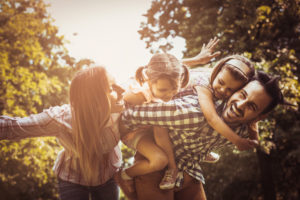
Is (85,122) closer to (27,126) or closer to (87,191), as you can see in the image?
(27,126)

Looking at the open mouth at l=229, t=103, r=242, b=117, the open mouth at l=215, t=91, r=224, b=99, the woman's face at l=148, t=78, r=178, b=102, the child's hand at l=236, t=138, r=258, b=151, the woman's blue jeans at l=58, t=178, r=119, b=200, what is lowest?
the woman's blue jeans at l=58, t=178, r=119, b=200

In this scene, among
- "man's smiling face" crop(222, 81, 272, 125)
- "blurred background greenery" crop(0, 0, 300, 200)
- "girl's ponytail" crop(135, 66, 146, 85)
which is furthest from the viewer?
"blurred background greenery" crop(0, 0, 300, 200)

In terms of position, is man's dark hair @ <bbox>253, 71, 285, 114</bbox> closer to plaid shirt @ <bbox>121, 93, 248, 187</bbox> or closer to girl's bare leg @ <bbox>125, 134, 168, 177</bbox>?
plaid shirt @ <bbox>121, 93, 248, 187</bbox>

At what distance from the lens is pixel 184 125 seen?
3.94 ft

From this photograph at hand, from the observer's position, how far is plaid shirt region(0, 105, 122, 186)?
1.24 meters

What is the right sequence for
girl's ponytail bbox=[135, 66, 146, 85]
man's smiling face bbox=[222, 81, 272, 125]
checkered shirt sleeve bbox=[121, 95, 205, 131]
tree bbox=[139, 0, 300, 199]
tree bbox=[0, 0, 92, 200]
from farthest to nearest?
tree bbox=[0, 0, 92, 200]
tree bbox=[139, 0, 300, 199]
girl's ponytail bbox=[135, 66, 146, 85]
checkered shirt sleeve bbox=[121, 95, 205, 131]
man's smiling face bbox=[222, 81, 272, 125]

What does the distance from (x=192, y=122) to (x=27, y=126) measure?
3.41ft

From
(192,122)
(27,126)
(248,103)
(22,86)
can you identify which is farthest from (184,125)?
(22,86)

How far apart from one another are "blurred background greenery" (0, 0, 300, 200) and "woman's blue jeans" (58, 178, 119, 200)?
1368mm

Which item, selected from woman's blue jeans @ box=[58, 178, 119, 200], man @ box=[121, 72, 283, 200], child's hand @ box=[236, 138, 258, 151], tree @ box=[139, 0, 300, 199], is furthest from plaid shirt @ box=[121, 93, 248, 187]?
tree @ box=[139, 0, 300, 199]

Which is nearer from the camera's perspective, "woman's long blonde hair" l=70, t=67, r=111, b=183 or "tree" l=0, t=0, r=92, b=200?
"woman's long blonde hair" l=70, t=67, r=111, b=183

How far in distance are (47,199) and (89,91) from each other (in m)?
7.11

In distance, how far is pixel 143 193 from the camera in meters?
1.40

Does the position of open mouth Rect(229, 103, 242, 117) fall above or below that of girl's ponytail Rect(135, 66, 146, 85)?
below
